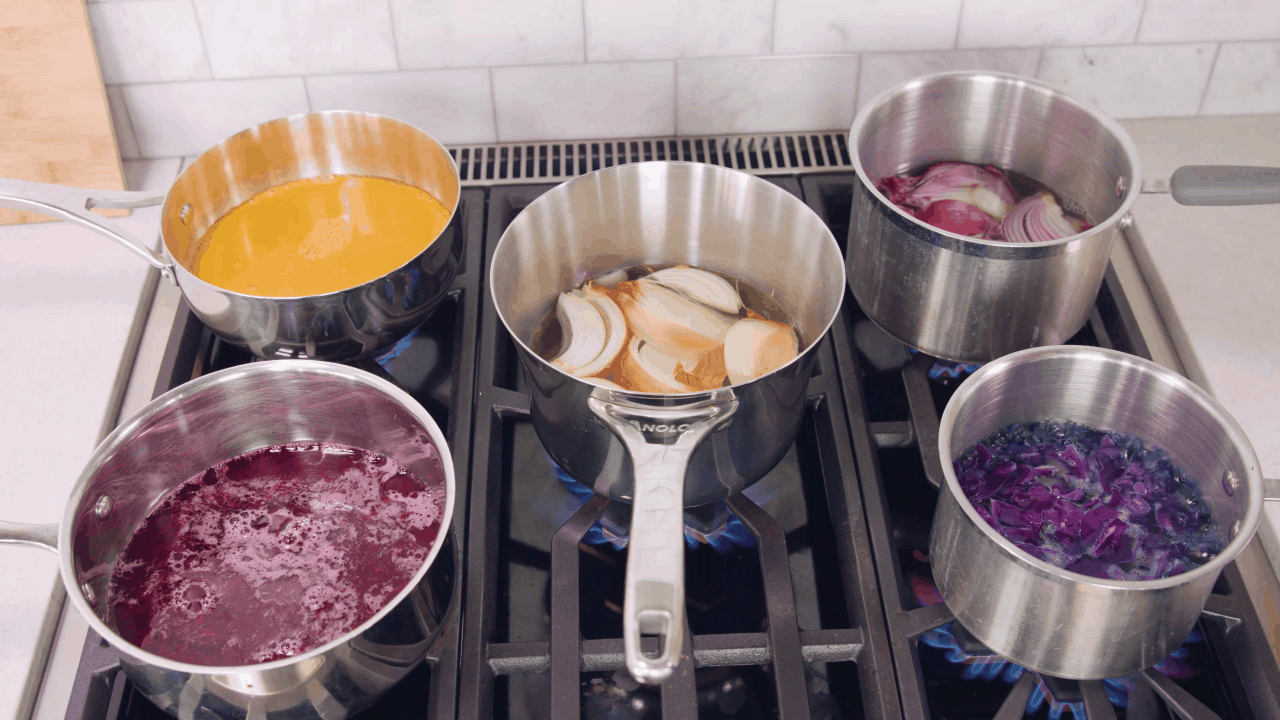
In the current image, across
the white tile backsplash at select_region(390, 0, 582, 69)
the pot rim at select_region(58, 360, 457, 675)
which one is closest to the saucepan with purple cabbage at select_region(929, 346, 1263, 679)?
the pot rim at select_region(58, 360, 457, 675)

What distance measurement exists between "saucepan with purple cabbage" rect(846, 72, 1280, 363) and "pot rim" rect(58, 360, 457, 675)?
0.37m

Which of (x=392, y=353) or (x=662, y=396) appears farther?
(x=392, y=353)

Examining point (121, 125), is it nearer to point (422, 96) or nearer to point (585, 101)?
point (422, 96)

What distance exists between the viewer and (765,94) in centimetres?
100

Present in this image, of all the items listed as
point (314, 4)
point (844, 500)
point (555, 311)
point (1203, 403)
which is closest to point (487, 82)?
point (314, 4)

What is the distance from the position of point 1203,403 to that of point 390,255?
620mm

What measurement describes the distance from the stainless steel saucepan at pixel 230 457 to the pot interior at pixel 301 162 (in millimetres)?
197

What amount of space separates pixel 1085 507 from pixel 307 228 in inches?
25.9

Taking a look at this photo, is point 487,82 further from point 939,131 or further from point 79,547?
point 79,547

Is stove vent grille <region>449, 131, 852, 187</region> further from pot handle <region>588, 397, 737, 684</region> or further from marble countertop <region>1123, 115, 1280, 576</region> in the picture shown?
pot handle <region>588, 397, 737, 684</region>

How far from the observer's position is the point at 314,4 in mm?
924

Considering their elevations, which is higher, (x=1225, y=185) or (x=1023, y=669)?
(x=1225, y=185)

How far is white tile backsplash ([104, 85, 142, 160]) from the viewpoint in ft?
3.22

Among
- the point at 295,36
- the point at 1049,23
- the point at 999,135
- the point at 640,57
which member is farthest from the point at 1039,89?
the point at 295,36
